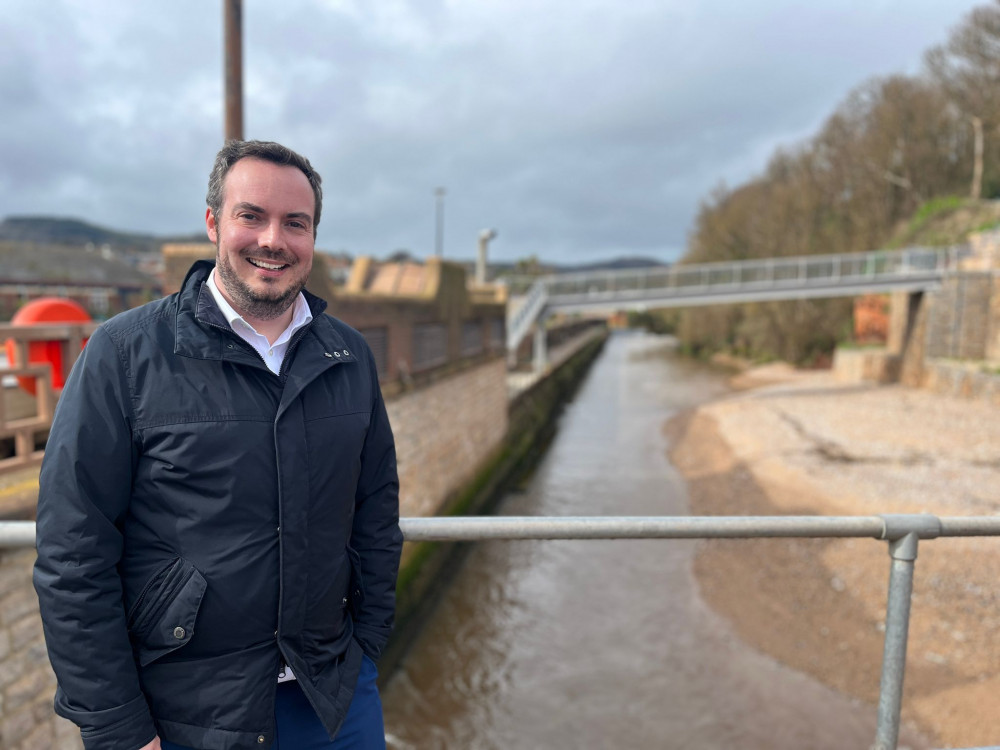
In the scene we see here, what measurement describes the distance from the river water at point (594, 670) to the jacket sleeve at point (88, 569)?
245 inches

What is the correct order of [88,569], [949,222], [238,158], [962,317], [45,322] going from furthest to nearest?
1. [949,222]
2. [962,317]
3. [45,322]
4. [238,158]
5. [88,569]

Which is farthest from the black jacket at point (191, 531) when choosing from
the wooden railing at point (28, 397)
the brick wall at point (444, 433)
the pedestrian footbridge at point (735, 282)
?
the pedestrian footbridge at point (735, 282)

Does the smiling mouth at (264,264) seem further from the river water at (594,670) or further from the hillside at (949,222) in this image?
the hillside at (949,222)

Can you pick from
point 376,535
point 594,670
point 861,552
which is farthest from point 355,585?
point 861,552

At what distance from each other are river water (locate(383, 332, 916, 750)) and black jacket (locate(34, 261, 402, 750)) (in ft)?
20.1

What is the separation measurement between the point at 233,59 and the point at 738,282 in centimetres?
2237

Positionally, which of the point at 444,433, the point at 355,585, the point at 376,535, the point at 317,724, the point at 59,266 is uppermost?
the point at 59,266

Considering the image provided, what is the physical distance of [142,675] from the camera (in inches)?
51.5

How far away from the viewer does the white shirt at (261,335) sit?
4.69 feet

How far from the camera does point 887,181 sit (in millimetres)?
34750

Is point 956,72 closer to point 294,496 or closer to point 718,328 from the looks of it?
point 718,328

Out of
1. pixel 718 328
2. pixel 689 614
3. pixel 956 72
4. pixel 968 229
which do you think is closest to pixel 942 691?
pixel 689 614

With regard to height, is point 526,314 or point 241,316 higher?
point 526,314

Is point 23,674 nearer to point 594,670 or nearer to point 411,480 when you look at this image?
point 594,670
